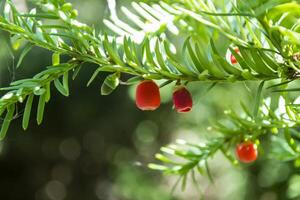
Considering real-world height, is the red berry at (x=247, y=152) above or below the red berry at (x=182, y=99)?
below

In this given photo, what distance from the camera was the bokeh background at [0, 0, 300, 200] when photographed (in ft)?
4.24

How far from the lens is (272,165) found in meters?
1.18

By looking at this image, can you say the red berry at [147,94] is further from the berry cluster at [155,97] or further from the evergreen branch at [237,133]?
the evergreen branch at [237,133]

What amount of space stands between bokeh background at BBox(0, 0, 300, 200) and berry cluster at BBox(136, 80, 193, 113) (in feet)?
2.60

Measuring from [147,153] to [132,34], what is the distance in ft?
5.00

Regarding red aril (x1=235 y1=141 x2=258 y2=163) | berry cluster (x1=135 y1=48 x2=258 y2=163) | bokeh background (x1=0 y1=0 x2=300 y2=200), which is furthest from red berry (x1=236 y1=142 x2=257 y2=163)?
bokeh background (x1=0 y1=0 x2=300 y2=200)

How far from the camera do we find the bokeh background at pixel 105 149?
129cm

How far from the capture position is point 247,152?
464mm

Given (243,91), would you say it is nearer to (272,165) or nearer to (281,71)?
(272,165)

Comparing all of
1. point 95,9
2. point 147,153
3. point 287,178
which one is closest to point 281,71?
point 287,178

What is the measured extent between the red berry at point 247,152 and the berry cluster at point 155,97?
13cm

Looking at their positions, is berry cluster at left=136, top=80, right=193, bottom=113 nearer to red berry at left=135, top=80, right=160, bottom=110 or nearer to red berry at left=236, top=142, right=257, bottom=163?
red berry at left=135, top=80, right=160, bottom=110

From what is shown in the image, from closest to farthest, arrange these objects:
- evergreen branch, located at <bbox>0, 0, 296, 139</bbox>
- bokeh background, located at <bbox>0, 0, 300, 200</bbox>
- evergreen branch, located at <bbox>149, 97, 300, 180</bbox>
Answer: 1. evergreen branch, located at <bbox>0, 0, 296, 139</bbox>
2. evergreen branch, located at <bbox>149, 97, 300, 180</bbox>
3. bokeh background, located at <bbox>0, 0, 300, 200</bbox>

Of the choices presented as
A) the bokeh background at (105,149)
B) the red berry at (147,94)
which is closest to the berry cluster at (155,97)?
the red berry at (147,94)
